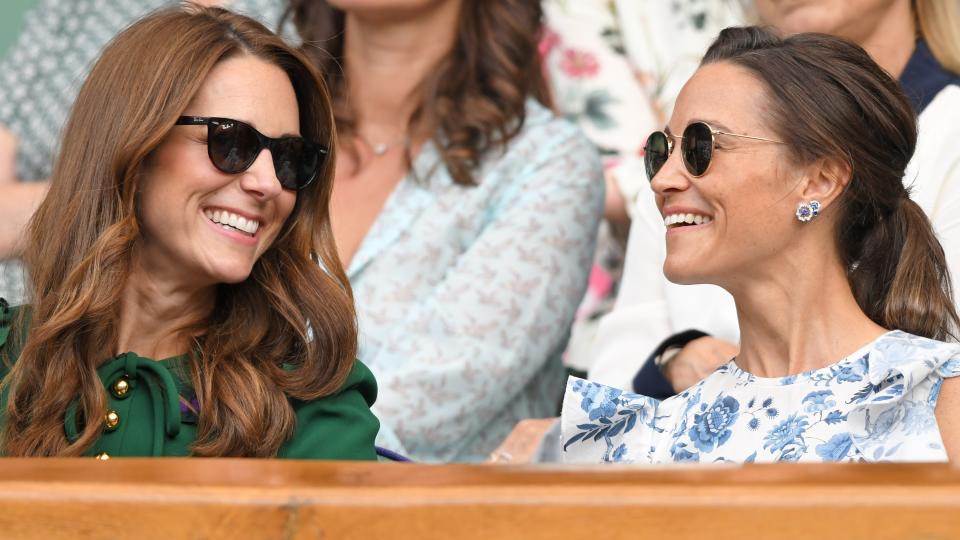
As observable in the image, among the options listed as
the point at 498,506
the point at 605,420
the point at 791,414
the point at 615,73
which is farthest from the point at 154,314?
the point at 615,73

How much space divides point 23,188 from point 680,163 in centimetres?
171

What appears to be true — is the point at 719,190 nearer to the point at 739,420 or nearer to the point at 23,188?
the point at 739,420

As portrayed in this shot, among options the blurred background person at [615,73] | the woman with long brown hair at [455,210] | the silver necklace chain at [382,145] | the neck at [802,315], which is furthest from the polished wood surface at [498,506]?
the blurred background person at [615,73]

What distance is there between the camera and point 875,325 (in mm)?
1813

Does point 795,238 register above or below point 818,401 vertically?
above

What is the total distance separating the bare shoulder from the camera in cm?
167

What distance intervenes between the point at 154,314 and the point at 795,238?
0.88 metres

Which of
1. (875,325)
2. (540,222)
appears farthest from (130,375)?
(540,222)

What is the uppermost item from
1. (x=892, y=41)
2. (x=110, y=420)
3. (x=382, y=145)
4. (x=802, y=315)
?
(x=892, y=41)

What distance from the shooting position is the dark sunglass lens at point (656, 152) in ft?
6.11

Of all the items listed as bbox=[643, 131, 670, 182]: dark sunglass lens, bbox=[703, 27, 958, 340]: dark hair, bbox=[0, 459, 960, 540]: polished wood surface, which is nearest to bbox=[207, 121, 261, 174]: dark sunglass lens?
bbox=[643, 131, 670, 182]: dark sunglass lens

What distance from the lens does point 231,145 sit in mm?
1896

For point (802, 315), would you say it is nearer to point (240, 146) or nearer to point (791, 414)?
point (791, 414)

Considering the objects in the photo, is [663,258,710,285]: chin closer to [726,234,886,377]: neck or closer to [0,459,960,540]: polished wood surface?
[726,234,886,377]: neck
